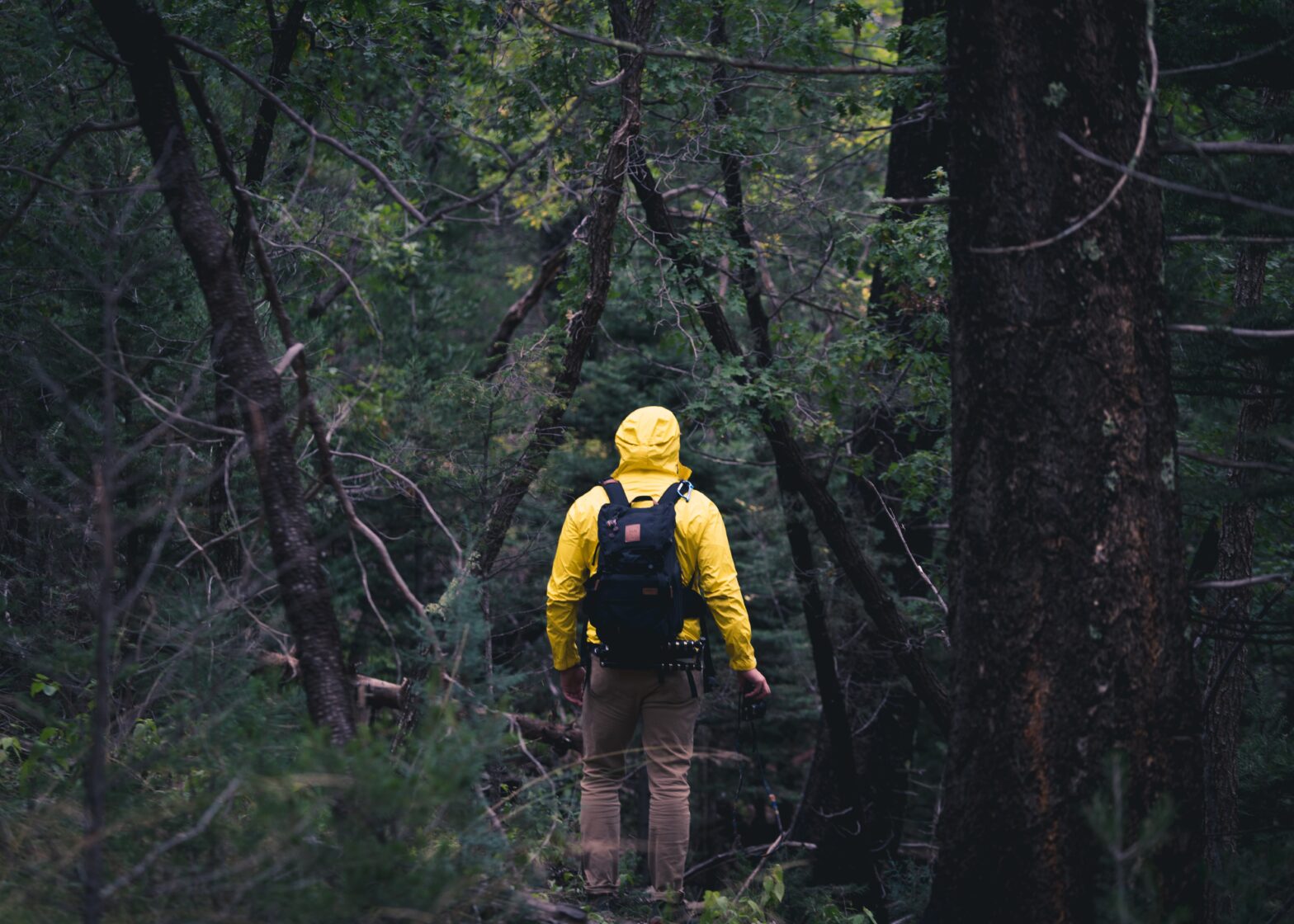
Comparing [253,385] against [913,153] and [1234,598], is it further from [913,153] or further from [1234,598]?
[913,153]

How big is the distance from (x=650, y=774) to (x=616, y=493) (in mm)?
1344

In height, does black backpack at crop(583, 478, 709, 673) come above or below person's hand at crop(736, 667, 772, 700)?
above

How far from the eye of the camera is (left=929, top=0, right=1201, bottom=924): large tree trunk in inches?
120

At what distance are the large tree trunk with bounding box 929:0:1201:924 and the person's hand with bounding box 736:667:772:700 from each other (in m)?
1.58

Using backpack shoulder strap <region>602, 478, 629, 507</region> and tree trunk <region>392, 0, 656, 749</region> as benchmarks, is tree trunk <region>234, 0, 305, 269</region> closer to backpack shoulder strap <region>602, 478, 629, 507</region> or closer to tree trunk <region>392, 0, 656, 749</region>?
tree trunk <region>392, 0, 656, 749</region>

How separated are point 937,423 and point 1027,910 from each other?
16.5 ft

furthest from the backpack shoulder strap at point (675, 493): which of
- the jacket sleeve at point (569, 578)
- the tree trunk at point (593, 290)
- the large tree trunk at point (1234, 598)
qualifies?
the large tree trunk at point (1234, 598)

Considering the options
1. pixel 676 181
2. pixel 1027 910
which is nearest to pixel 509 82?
pixel 676 181

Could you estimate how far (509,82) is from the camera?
8.45m

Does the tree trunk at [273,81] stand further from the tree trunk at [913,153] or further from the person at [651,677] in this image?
the tree trunk at [913,153]

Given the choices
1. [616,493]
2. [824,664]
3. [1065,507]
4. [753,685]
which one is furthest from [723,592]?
[824,664]

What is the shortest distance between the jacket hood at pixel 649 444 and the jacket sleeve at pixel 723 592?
1.14 ft

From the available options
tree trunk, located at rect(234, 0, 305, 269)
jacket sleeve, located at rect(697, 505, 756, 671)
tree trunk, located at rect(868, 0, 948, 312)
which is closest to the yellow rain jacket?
jacket sleeve, located at rect(697, 505, 756, 671)

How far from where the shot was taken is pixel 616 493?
4754mm
